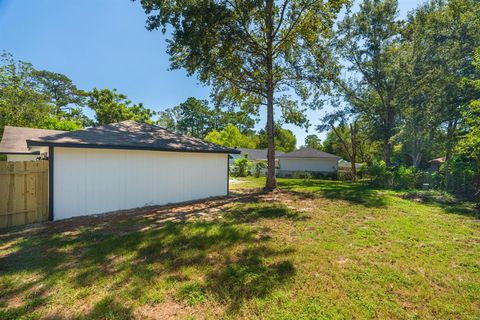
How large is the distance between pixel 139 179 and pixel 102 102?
2742cm

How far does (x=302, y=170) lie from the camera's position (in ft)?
101

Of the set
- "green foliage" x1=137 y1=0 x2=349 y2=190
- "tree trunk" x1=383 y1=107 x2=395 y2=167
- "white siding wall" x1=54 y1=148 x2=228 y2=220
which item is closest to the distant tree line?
"green foliage" x1=137 y1=0 x2=349 y2=190

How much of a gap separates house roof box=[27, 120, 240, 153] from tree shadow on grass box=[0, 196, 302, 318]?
95.3 inches

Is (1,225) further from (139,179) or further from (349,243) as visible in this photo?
(349,243)

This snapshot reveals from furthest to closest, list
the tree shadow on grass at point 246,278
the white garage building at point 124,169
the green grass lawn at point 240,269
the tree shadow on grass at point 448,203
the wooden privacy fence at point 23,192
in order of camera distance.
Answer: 1. the tree shadow on grass at point 448,203
2. the white garage building at point 124,169
3. the wooden privacy fence at point 23,192
4. the tree shadow on grass at point 246,278
5. the green grass lawn at point 240,269

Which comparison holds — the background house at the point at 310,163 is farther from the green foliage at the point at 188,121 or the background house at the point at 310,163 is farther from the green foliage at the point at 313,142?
the green foliage at the point at 313,142

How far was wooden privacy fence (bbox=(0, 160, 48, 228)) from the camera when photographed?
248 inches

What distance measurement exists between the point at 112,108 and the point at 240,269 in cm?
3180

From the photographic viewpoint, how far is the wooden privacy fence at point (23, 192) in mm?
6309

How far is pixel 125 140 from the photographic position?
880 centimetres

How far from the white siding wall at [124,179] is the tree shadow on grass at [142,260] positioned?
4.22 feet

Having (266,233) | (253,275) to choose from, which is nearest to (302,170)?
(266,233)

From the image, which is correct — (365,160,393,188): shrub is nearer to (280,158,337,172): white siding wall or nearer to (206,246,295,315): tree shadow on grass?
(280,158,337,172): white siding wall

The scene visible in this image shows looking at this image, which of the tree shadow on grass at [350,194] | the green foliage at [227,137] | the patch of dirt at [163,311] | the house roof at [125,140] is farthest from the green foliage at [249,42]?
the green foliage at [227,137]
